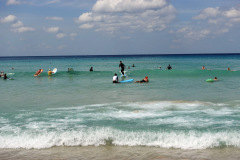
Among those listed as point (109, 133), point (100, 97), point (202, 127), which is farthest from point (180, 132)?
point (100, 97)

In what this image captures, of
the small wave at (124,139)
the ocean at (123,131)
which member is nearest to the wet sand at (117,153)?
the ocean at (123,131)

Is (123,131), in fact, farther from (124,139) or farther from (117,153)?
(117,153)

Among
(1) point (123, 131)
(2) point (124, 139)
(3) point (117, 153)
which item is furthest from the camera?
(1) point (123, 131)

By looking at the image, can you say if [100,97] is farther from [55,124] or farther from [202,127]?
[202,127]

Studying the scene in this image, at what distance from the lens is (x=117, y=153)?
8633mm

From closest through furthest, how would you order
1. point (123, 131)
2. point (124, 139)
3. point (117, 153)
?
point (117, 153), point (124, 139), point (123, 131)

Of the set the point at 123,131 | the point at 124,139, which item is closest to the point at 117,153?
the point at 124,139

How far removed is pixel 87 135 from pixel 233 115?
23.2ft

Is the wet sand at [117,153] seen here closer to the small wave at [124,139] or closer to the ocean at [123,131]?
the ocean at [123,131]

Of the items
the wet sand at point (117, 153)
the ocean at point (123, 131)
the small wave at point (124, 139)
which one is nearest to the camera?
the wet sand at point (117, 153)

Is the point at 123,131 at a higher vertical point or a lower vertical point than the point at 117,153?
higher

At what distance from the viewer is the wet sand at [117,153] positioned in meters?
8.16

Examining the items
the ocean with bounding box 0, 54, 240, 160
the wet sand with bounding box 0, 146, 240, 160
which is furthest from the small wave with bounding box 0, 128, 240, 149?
the wet sand with bounding box 0, 146, 240, 160

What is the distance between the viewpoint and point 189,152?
28.1ft
